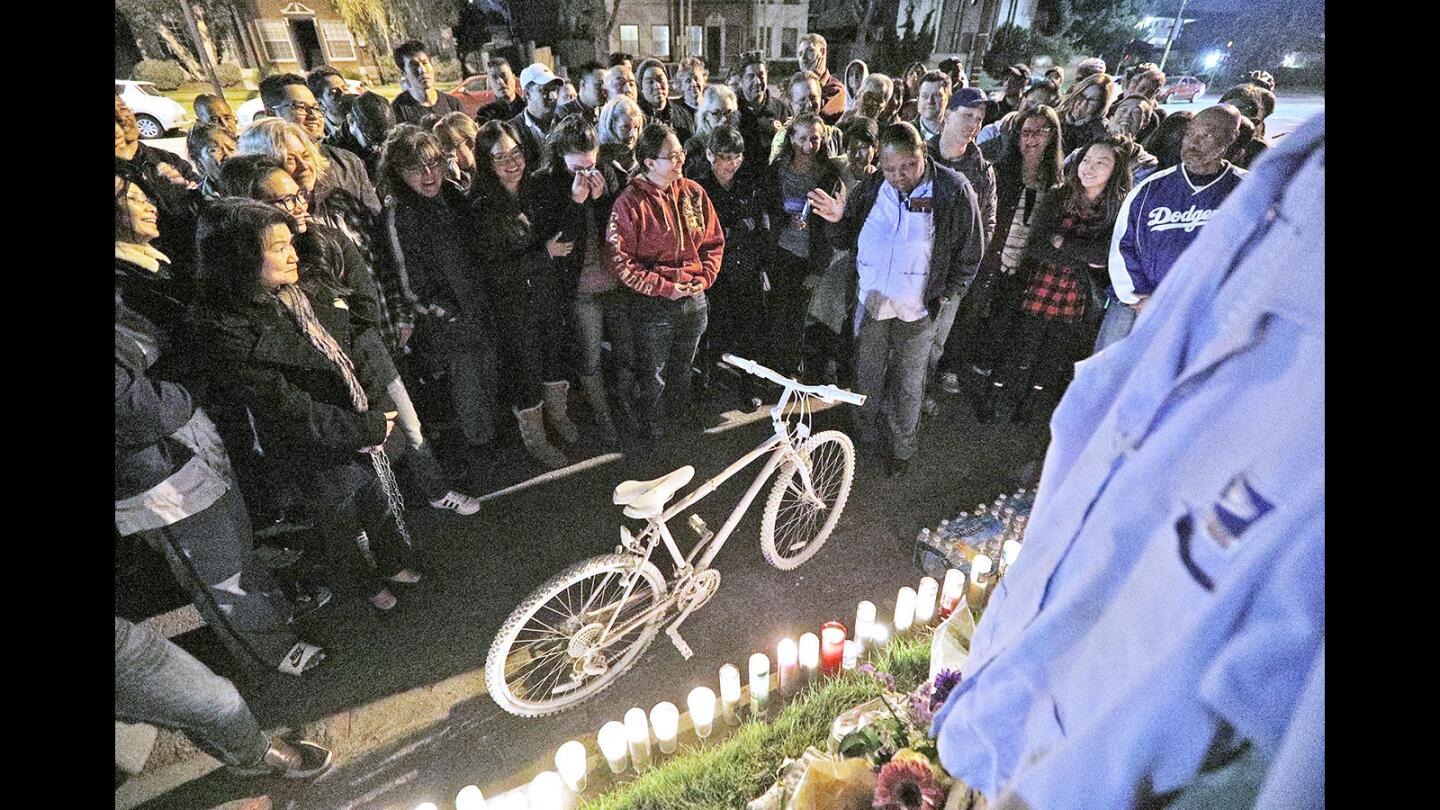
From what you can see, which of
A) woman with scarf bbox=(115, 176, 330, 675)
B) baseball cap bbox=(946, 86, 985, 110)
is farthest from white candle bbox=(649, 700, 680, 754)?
baseball cap bbox=(946, 86, 985, 110)

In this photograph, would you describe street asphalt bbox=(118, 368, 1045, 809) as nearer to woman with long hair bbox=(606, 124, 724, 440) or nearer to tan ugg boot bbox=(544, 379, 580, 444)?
tan ugg boot bbox=(544, 379, 580, 444)

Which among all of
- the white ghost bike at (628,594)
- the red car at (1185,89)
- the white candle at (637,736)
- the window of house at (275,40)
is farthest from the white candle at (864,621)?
the window of house at (275,40)

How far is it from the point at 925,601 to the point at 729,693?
108 cm

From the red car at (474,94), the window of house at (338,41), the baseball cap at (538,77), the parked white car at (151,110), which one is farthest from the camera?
the window of house at (338,41)

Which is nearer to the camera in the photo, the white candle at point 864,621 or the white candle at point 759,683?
the white candle at point 759,683

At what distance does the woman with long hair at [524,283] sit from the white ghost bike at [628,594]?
162 cm

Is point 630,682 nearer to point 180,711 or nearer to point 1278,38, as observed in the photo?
point 180,711

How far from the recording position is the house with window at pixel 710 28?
80.2ft

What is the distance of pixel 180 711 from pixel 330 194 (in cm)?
292

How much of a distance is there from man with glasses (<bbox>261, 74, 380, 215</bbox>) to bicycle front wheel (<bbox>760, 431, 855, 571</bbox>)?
3.34m

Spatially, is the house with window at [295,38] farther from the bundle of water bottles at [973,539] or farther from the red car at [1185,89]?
the red car at [1185,89]
